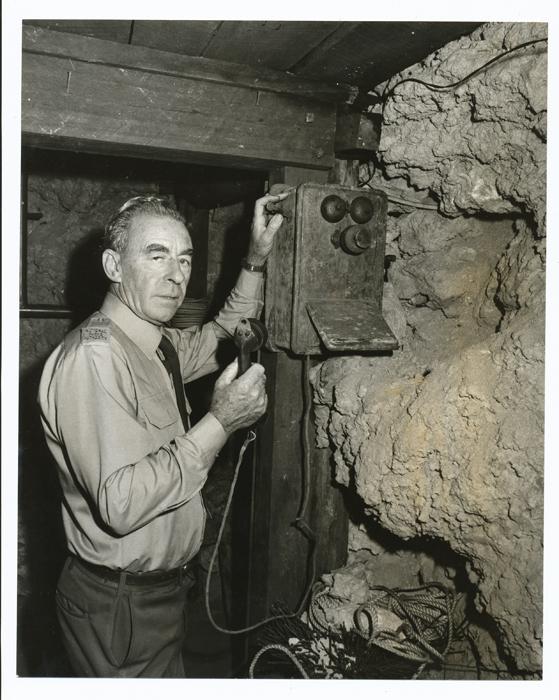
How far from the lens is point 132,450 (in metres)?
1.79

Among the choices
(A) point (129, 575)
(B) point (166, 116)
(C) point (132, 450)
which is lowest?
(A) point (129, 575)

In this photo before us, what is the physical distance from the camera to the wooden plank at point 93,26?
183 centimetres

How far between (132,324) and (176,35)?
112 cm

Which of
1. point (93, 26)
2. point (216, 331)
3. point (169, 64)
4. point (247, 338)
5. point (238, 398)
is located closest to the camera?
point (93, 26)

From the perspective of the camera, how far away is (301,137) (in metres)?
2.39

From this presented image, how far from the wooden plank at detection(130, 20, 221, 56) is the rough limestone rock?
90cm

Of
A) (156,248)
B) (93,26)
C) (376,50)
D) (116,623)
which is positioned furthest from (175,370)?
(376,50)

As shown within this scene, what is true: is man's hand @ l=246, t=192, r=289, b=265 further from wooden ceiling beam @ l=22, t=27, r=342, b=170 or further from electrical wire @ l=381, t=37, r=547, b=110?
electrical wire @ l=381, t=37, r=547, b=110

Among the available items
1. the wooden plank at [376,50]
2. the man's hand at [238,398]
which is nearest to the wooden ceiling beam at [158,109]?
the wooden plank at [376,50]

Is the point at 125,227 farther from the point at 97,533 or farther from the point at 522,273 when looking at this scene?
the point at 522,273

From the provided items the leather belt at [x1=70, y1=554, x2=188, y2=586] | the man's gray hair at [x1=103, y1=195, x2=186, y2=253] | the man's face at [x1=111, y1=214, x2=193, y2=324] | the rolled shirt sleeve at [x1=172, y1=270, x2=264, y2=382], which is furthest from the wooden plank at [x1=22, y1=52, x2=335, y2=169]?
the leather belt at [x1=70, y1=554, x2=188, y2=586]

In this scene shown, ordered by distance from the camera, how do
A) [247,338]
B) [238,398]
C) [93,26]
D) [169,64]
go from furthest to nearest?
[247,338]
[169,64]
[238,398]
[93,26]

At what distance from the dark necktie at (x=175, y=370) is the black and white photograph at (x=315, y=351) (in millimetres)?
15

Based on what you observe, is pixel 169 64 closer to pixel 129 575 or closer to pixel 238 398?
pixel 238 398
